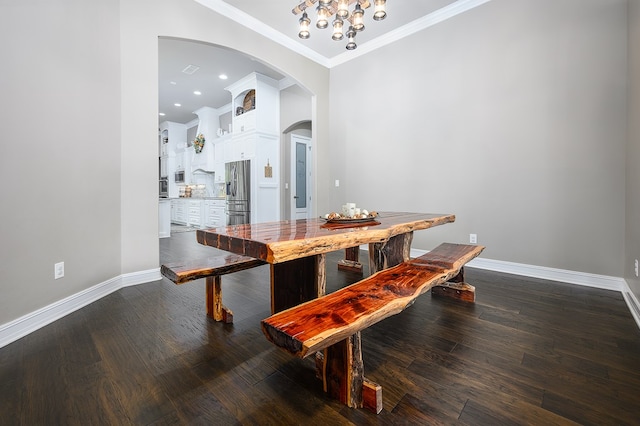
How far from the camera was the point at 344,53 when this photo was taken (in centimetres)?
471

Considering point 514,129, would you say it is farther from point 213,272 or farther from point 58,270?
point 58,270

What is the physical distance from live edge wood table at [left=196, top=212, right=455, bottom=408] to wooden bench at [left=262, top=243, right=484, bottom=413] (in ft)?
0.81

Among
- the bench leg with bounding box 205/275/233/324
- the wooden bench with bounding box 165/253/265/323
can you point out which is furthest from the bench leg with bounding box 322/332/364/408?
the bench leg with bounding box 205/275/233/324

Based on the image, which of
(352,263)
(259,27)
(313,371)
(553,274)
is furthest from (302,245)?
(259,27)

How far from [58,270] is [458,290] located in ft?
10.5

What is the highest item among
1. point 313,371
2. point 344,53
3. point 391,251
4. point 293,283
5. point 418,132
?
point 344,53

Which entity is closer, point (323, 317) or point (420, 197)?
point (323, 317)

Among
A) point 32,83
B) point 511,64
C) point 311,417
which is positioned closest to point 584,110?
point 511,64

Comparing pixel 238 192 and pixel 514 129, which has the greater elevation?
pixel 514 129

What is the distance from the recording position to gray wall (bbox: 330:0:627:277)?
8.66 feet

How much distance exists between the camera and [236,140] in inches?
256

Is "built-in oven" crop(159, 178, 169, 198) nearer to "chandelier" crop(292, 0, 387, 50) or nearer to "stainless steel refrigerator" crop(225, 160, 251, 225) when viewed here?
"stainless steel refrigerator" crop(225, 160, 251, 225)

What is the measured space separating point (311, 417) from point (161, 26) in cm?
372

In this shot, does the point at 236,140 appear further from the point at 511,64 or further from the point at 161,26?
the point at 511,64
